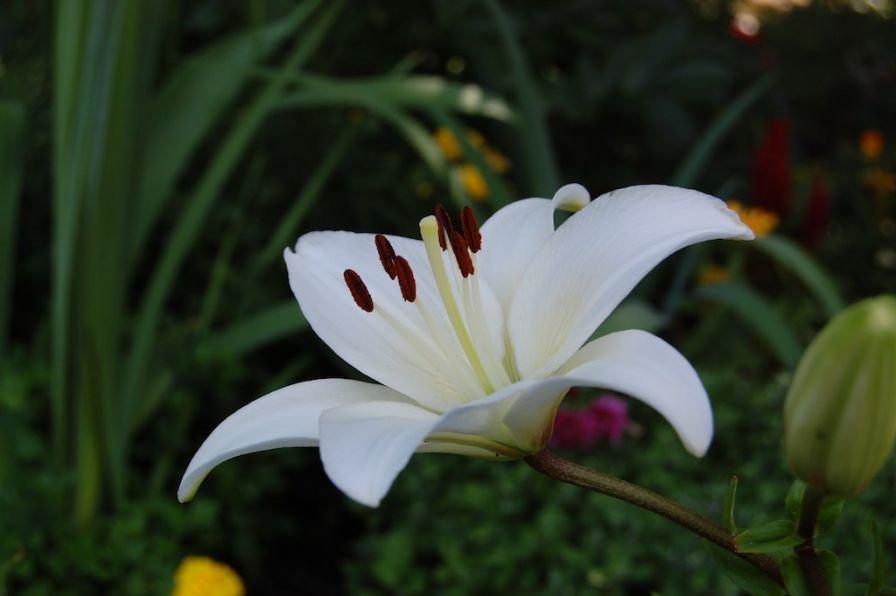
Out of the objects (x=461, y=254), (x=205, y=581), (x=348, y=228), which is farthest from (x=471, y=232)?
(x=348, y=228)

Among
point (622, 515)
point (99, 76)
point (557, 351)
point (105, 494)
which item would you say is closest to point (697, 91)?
point (622, 515)

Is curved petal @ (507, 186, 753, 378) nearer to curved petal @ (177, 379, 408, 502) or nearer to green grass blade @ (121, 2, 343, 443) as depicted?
curved petal @ (177, 379, 408, 502)

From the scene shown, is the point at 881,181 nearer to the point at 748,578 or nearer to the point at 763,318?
the point at 763,318

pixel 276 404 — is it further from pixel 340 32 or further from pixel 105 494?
pixel 340 32

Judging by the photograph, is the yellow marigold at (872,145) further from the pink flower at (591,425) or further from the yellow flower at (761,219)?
the pink flower at (591,425)

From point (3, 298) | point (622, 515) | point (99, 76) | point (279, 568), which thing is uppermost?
point (99, 76)

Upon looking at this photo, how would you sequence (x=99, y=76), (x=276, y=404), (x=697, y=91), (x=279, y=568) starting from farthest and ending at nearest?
(x=697, y=91) → (x=279, y=568) → (x=99, y=76) → (x=276, y=404)

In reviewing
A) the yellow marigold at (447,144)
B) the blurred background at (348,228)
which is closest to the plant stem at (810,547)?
the blurred background at (348,228)

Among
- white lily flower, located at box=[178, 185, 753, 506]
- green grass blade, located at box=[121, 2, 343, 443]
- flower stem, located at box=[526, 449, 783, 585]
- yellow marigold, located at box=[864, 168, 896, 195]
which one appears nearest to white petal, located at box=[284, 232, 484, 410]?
white lily flower, located at box=[178, 185, 753, 506]
